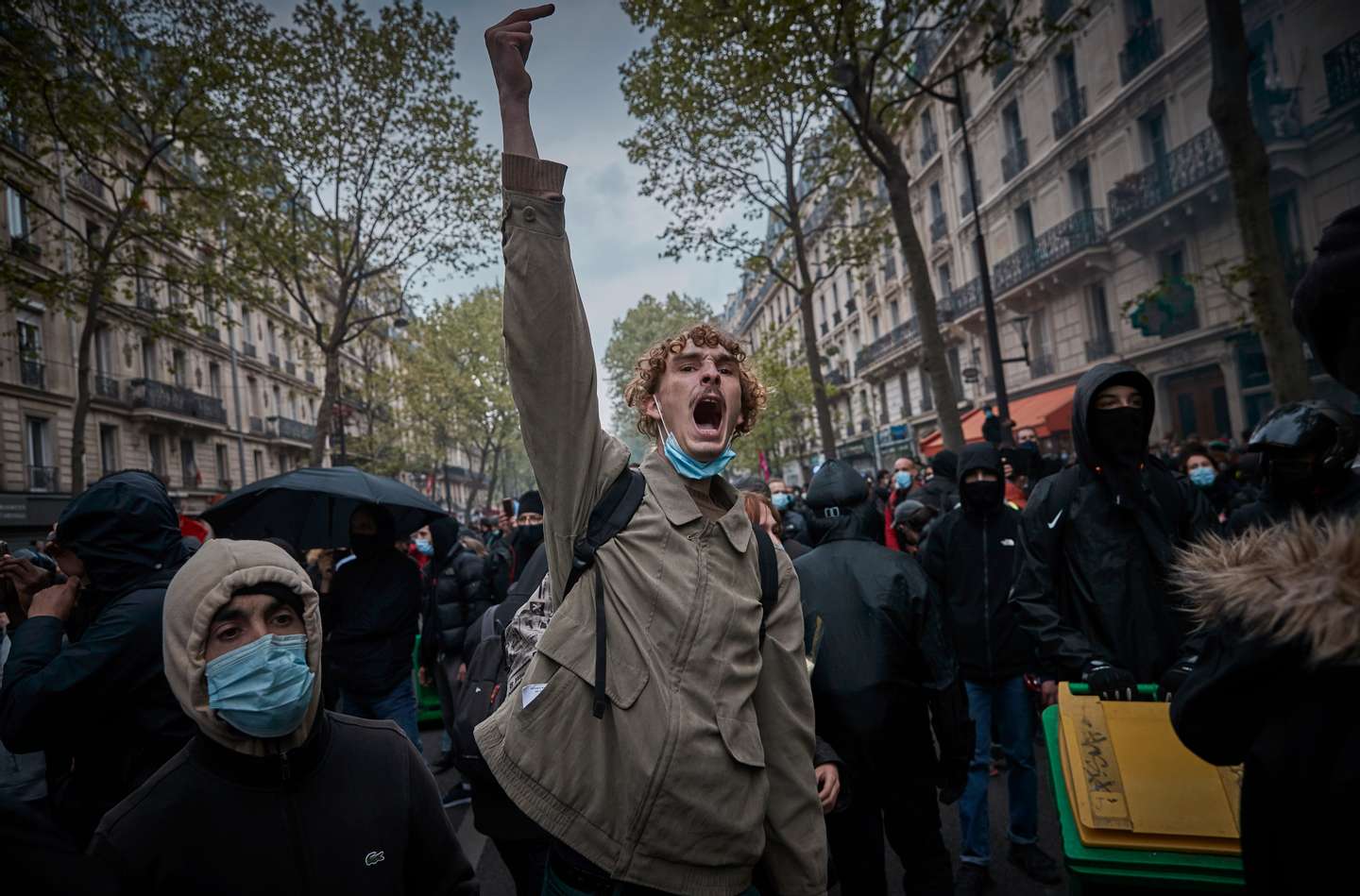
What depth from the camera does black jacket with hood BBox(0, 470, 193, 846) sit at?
87.1 inches

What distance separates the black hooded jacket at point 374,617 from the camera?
16.2 ft

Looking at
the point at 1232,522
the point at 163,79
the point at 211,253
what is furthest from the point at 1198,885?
the point at 211,253

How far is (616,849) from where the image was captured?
157 centimetres

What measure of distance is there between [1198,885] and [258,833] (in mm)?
2231

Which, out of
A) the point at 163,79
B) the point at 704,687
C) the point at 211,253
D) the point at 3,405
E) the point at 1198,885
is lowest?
the point at 1198,885

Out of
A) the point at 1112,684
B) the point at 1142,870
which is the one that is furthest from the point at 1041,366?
the point at 1142,870

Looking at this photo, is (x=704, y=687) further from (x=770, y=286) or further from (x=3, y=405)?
(x=770, y=286)

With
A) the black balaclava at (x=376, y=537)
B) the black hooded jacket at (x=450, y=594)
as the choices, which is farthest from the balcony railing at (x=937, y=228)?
the black balaclava at (x=376, y=537)

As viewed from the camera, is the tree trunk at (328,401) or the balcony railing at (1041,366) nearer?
the tree trunk at (328,401)

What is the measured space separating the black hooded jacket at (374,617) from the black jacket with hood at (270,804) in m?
3.23

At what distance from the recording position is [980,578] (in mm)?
4488

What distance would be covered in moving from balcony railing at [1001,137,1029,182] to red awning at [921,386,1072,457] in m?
7.03

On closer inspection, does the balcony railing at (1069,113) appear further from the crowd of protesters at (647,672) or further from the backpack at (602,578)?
the backpack at (602,578)

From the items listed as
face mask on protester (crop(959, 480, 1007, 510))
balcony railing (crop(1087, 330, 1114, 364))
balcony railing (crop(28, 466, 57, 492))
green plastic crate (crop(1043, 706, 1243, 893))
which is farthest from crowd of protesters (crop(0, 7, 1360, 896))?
balcony railing (crop(28, 466, 57, 492))
